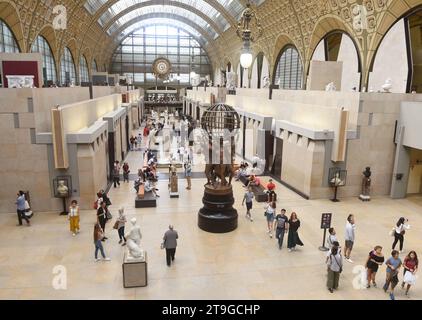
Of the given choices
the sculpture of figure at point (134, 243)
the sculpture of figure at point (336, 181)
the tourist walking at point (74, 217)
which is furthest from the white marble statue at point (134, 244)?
the sculpture of figure at point (336, 181)

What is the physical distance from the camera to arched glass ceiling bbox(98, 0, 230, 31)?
46125 millimetres

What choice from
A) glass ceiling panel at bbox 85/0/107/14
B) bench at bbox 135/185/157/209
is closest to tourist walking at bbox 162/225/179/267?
bench at bbox 135/185/157/209

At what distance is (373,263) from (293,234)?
2.16 m

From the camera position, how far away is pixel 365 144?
1373 centimetres

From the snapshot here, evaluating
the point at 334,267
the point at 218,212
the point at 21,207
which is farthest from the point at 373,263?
the point at 21,207

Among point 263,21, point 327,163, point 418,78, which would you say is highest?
point 263,21

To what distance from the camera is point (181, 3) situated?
46094 millimetres

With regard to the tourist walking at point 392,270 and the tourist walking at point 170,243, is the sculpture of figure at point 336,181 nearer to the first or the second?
the tourist walking at point 392,270

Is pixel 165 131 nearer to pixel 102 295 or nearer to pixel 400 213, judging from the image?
pixel 400 213

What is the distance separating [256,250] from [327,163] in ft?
18.7

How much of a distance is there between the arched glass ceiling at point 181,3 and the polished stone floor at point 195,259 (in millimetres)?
39477

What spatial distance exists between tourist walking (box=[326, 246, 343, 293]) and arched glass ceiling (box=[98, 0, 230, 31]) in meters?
43.0

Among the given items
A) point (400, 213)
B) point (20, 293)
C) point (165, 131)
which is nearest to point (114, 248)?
point (20, 293)

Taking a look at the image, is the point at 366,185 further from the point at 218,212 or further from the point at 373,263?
the point at 373,263
